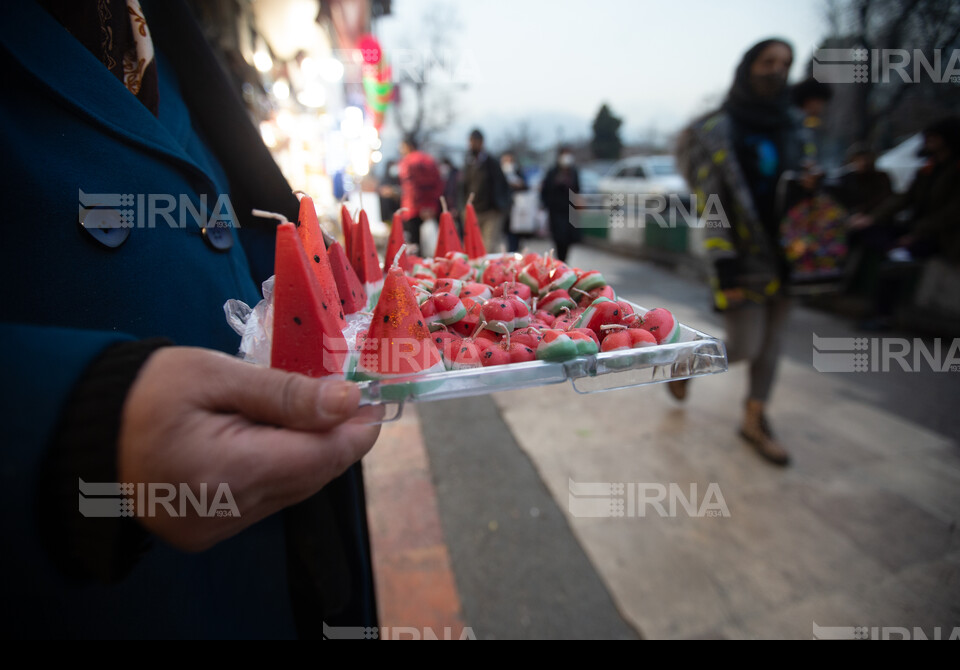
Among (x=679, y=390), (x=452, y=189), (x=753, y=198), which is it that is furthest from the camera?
(x=452, y=189)

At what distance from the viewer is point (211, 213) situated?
3.38 feet

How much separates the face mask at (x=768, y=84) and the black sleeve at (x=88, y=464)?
3.69 m

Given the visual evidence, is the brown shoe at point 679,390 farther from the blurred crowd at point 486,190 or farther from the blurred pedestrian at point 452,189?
the blurred pedestrian at point 452,189

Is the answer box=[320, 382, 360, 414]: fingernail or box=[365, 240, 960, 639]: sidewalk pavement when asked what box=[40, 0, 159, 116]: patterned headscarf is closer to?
box=[320, 382, 360, 414]: fingernail

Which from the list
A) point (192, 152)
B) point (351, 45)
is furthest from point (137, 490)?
point (351, 45)

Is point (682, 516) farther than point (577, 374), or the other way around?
point (682, 516)

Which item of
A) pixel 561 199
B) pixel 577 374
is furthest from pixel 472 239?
pixel 561 199

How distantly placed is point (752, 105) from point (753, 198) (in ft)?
1.94

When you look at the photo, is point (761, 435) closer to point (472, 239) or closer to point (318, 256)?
point (472, 239)

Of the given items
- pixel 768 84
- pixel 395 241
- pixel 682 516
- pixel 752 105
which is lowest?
pixel 682 516

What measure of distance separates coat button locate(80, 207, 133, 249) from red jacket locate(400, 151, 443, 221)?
6.98 metres

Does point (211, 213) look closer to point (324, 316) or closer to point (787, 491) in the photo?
point (324, 316)

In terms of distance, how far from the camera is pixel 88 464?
507 mm

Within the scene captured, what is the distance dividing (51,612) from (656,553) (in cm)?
261
